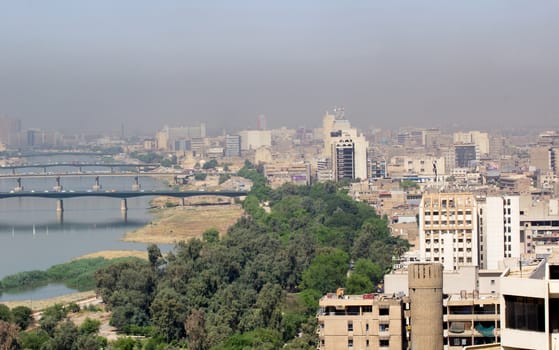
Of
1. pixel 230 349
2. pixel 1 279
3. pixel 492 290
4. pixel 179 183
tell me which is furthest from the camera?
pixel 179 183

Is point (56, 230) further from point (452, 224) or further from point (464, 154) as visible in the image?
point (464, 154)

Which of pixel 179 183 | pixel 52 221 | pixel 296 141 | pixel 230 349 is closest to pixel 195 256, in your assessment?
pixel 230 349

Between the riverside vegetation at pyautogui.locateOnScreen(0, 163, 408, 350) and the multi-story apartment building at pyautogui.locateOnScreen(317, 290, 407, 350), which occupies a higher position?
the multi-story apartment building at pyautogui.locateOnScreen(317, 290, 407, 350)

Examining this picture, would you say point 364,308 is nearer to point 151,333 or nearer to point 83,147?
point 151,333

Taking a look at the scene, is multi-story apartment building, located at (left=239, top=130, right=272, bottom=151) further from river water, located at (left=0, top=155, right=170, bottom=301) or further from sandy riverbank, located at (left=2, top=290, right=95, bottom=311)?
sandy riverbank, located at (left=2, top=290, right=95, bottom=311)

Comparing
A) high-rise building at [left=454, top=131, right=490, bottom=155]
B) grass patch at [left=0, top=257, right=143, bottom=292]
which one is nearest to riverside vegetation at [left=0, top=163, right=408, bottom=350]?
grass patch at [left=0, top=257, right=143, bottom=292]

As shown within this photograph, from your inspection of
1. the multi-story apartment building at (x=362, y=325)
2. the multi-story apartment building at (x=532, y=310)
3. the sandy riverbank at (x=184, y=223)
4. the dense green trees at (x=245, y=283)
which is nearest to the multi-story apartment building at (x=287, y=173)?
the sandy riverbank at (x=184, y=223)
